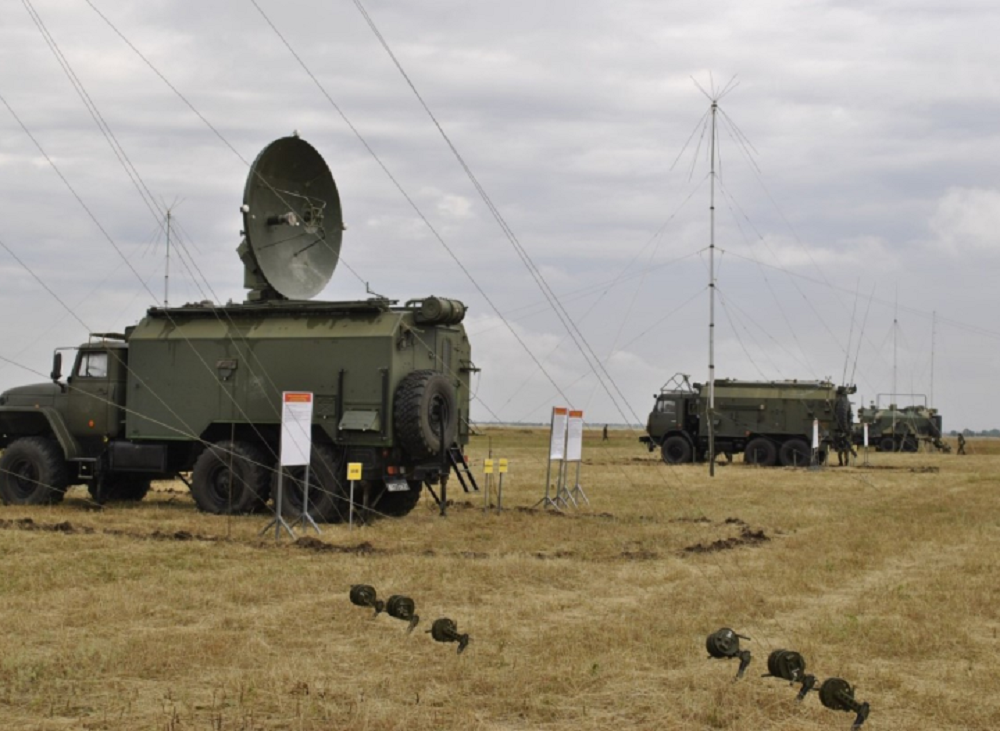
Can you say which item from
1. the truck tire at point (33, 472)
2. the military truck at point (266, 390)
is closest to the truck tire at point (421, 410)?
the military truck at point (266, 390)

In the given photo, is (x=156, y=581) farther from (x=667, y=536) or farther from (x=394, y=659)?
(x=667, y=536)

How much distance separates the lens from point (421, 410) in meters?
17.9

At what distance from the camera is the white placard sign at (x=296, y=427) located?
15827mm

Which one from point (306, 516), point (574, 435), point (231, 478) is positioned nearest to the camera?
point (306, 516)

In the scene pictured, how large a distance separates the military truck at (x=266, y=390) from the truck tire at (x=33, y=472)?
23 millimetres

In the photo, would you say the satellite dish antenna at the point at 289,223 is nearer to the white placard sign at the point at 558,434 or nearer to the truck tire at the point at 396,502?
the truck tire at the point at 396,502

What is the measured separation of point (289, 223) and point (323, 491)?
15.3ft

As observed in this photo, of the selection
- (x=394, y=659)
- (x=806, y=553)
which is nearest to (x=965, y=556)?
(x=806, y=553)

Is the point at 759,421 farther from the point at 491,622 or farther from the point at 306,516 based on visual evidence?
the point at 491,622

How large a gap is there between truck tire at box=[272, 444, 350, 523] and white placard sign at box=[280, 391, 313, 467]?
1.80m

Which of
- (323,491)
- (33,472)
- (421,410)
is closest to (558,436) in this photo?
(421,410)

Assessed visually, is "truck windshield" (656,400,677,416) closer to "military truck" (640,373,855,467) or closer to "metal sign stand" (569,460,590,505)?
"military truck" (640,373,855,467)

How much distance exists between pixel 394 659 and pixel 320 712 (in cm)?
144

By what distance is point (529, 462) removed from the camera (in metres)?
38.5
